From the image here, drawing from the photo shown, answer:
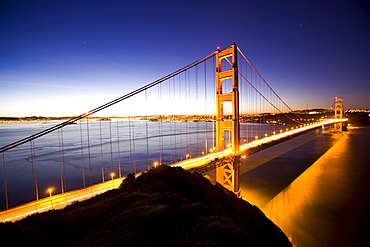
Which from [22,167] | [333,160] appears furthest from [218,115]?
[22,167]

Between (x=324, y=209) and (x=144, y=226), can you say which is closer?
(x=144, y=226)

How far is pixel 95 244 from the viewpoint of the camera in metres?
3.56

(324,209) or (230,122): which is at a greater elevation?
(230,122)

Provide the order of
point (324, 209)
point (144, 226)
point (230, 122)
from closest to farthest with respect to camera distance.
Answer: point (144, 226) → point (324, 209) → point (230, 122)

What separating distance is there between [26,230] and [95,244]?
1532 millimetres

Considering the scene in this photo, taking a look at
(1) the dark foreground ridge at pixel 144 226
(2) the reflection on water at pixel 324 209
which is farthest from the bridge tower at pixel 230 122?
(1) the dark foreground ridge at pixel 144 226

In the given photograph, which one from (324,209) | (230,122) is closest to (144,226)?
(230,122)

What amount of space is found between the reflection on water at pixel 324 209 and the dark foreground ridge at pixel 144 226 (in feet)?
21.1

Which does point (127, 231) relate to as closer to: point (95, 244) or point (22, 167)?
point (95, 244)

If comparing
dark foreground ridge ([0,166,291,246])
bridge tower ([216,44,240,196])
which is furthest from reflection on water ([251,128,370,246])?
dark foreground ridge ([0,166,291,246])

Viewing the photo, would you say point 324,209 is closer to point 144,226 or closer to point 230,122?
point 230,122

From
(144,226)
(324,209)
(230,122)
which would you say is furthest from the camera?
(230,122)

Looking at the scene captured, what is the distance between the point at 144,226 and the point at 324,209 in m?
14.9

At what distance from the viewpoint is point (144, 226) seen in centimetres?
406
